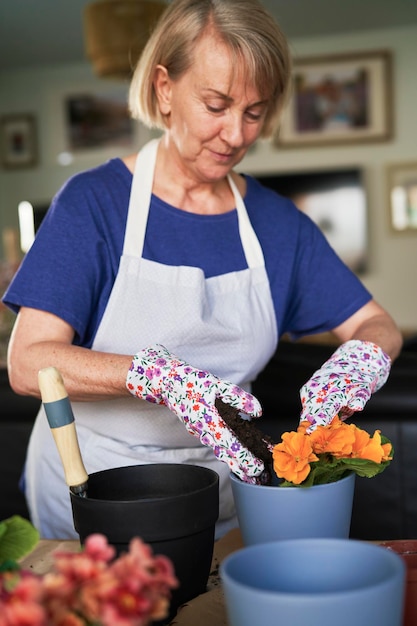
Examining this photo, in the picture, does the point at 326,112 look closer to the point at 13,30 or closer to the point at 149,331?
the point at 13,30

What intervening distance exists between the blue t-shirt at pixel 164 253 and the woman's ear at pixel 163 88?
123mm

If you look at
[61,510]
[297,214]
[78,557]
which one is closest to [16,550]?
[78,557]

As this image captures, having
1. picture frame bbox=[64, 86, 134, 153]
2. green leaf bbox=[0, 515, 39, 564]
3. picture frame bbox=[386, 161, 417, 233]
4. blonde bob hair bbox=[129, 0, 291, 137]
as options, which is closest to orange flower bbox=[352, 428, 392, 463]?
green leaf bbox=[0, 515, 39, 564]

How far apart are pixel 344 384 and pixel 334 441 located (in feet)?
0.86

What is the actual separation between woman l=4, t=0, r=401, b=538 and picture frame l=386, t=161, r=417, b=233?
520 cm

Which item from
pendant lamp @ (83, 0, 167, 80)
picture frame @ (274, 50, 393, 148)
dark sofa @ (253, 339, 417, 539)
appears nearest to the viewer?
dark sofa @ (253, 339, 417, 539)

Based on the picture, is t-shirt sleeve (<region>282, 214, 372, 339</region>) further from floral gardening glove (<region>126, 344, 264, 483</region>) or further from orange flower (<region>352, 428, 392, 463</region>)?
orange flower (<region>352, 428, 392, 463</region>)

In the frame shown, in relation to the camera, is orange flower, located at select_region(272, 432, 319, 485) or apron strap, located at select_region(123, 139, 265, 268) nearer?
orange flower, located at select_region(272, 432, 319, 485)

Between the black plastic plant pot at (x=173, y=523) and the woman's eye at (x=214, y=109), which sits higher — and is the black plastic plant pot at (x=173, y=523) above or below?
below

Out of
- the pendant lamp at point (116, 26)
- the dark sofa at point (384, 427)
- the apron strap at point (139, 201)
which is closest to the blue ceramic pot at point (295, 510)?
the apron strap at point (139, 201)

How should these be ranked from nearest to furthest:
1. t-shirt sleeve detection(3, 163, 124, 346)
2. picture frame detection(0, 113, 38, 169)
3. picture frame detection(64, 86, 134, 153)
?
t-shirt sleeve detection(3, 163, 124, 346)
picture frame detection(64, 86, 134, 153)
picture frame detection(0, 113, 38, 169)

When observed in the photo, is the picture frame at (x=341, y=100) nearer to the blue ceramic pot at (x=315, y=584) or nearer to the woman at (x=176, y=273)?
the woman at (x=176, y=273)

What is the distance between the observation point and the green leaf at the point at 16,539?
62cm

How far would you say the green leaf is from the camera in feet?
2.05
